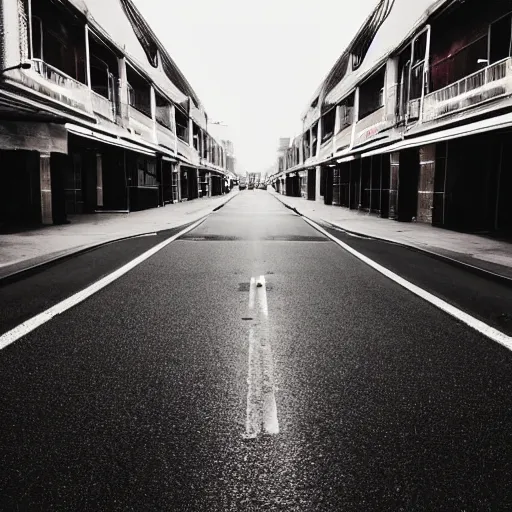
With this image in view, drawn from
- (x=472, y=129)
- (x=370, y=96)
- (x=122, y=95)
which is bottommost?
(x=472, y=129)

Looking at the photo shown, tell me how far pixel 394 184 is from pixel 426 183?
7.07ft

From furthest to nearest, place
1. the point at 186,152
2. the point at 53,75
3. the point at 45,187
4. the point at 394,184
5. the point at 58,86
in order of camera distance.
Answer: the point at 186,152 → the point at 394,184 → the point at 58,86 → the point at 53,75 → the point at 45,187

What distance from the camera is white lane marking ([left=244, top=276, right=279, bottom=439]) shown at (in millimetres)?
2951

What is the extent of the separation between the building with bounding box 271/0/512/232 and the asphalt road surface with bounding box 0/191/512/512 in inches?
315

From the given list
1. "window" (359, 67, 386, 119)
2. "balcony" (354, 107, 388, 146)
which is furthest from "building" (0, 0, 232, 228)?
"window" (359, 67, 386, 119)

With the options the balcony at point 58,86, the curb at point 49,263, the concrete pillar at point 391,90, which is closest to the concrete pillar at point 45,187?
the balcony at point 58,86

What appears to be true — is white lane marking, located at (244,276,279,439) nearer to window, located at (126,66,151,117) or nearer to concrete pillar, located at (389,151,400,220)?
concrete pillar, located at (389,151,400,220)

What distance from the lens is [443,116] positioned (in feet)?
54.5

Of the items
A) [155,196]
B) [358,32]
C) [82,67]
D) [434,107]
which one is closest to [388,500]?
[434,107]

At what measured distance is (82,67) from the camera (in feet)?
69.1

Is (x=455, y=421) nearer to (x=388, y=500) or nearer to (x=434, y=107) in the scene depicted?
(x=388, y=500)

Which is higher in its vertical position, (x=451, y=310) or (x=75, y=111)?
(x=75, y=111)

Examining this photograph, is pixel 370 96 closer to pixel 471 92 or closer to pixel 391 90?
pixel 391 90

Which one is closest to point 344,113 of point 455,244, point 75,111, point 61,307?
point 75,111
